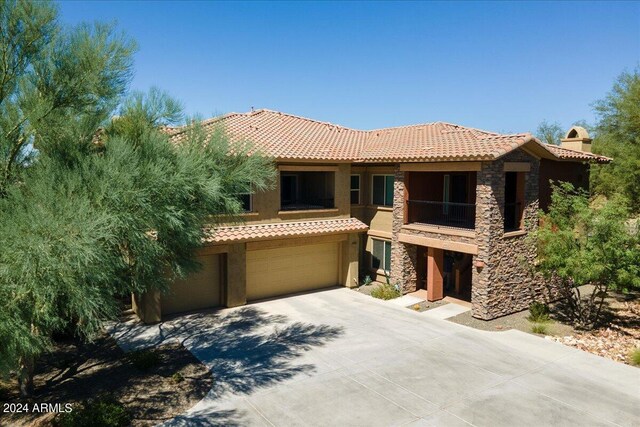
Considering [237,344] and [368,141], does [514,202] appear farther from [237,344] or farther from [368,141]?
[237,344]

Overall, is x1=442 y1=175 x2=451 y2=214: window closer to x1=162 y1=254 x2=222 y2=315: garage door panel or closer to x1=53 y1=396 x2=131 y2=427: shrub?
x1=162 y1=254 x2=222 y2=315: garage door panel

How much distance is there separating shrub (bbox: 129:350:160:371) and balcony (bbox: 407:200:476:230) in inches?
470

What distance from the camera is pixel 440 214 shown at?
69.8 feet

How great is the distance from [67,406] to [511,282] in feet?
50.1

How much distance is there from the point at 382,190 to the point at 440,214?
2.99 m

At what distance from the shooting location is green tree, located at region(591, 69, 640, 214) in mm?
22141

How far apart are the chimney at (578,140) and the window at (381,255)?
37.2 feet

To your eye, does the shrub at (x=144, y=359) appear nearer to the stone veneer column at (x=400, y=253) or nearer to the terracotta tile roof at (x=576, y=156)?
the stone veneer column at (x=400, y=253)

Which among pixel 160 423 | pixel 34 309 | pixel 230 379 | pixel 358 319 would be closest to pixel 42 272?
pixel 34 309

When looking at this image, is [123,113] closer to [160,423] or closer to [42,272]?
[42,272]

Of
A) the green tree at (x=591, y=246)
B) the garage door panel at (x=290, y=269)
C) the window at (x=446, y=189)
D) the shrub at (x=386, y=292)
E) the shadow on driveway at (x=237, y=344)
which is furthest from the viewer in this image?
the window at (x=446, y=189)

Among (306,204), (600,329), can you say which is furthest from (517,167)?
(306,204)

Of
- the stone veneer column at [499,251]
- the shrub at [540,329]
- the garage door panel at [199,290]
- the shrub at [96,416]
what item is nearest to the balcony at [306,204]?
the garage door panel at [199,290]

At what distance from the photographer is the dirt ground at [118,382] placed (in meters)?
10.5
